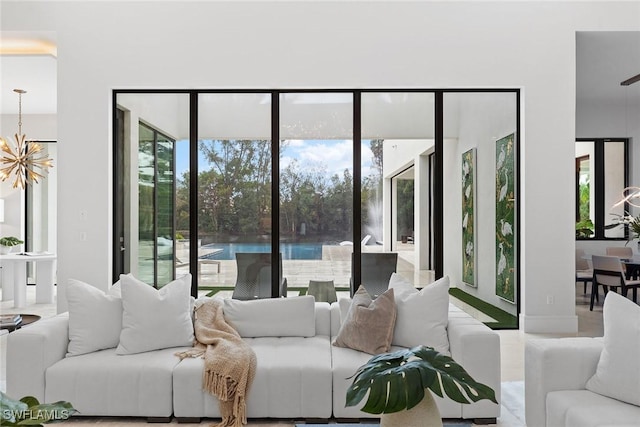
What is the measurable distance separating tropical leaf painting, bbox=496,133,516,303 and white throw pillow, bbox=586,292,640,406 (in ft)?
10.4

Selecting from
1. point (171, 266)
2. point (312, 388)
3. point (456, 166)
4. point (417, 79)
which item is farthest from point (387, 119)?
point (312, 388)

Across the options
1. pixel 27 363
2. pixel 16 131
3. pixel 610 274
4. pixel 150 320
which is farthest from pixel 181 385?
pixel 16 131

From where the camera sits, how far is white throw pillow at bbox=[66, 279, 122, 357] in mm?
3240

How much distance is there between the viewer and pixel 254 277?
5629 millimetres

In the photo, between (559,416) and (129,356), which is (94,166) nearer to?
(129,356)

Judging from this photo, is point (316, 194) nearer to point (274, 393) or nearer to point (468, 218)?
point (468, 218)

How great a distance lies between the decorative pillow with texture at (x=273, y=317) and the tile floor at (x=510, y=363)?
681mm

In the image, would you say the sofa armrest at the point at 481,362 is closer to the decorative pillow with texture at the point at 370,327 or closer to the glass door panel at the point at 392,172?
the decorative pillow with texture at the point at 370,327

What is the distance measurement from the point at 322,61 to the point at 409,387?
172 inches

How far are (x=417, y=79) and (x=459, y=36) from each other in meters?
0.62

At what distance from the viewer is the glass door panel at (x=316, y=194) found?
5.61 m

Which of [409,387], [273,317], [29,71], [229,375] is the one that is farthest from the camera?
[29,71]

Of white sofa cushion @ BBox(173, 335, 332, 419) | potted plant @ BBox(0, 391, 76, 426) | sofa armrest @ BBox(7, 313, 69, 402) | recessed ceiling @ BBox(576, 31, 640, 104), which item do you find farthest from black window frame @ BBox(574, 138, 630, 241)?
potted plant @ BBox(0, 391, 76, 426)

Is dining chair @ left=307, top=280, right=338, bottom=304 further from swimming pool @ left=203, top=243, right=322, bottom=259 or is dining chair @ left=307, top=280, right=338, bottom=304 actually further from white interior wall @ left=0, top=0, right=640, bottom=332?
white interior wall @ left=0, top=0, right=640, bottom=332
